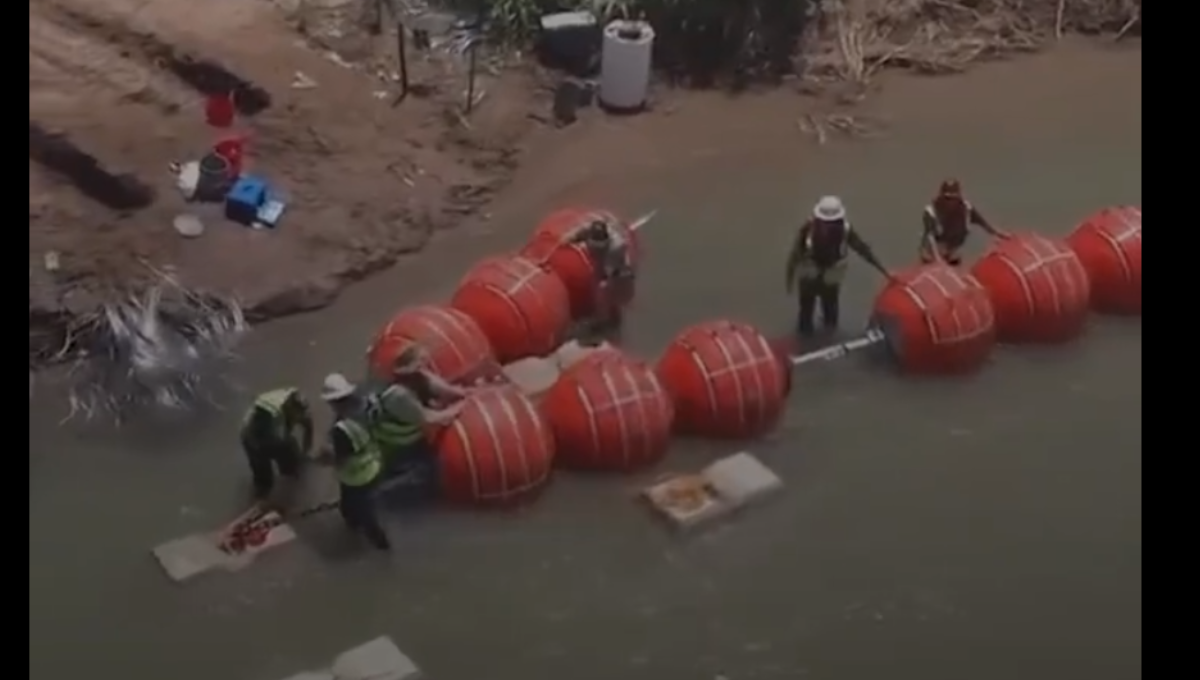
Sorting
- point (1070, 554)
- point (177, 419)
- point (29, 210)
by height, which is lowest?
point (1070, 554)

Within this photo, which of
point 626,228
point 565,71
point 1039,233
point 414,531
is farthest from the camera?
point 565,71

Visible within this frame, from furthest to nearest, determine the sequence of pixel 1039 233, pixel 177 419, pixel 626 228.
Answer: pixel 1039 233
pixel 626 228
pixel 177 419

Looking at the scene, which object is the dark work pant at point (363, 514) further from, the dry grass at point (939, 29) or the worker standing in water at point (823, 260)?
the dry grass at point (939, 29)

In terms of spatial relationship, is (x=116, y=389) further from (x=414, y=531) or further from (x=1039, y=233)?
(x=1039, y=233)

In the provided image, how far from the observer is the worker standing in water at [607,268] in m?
10.4

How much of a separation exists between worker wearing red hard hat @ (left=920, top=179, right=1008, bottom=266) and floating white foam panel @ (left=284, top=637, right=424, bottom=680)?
13.6ft

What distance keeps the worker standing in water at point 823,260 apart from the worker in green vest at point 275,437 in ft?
9.47

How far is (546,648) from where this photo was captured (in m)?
8.48

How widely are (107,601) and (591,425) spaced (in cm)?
241

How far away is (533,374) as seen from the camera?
394 inches

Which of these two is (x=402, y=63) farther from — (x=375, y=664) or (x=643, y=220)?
(x=375, y=664)

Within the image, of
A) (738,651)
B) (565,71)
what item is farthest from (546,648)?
(565,71)

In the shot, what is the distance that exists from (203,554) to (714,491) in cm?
245

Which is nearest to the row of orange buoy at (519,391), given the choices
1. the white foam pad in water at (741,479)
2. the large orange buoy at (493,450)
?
the large orange buoy at (493,450)
